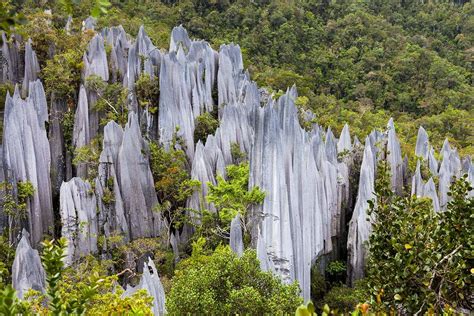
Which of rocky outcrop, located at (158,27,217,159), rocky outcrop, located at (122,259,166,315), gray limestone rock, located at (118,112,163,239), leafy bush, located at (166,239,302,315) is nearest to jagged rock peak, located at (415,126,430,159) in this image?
rocky outcrop, located at (158,27,217,159)

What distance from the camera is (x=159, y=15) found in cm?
3319

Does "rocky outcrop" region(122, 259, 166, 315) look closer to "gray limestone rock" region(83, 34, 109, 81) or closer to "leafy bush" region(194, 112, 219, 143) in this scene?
"leafy bush" region(194, 112, 219, 143)

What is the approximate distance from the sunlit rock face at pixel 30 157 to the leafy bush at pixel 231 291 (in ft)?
26.4

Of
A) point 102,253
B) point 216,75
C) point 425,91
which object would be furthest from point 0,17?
point 425,91

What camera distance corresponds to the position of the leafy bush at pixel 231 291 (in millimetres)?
8336

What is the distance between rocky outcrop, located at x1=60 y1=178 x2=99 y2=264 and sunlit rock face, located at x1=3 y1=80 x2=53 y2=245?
4.35 feet

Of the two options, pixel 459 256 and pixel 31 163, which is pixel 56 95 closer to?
pixel 31 163

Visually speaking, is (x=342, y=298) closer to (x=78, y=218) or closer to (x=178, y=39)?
(x=78, y=218)

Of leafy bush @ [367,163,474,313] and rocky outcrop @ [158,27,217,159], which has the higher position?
rocky outcrop @ [158,27,217,159]

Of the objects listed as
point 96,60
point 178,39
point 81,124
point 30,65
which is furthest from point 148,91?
point 178,39

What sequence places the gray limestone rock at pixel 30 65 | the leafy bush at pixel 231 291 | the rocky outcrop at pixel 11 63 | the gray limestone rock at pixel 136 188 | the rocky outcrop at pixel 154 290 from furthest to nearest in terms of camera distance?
1. the rocky outcrop at pixel 11 63
2. the gray limestone rock at pixel 30 65
3. the gray limestone rock at pixel 136 188
4. the rocky outcrop at pixel 154 290
5. the leafy bush at pixel 231 291

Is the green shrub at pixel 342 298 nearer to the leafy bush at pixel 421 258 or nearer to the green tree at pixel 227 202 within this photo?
the green tree at pixel 227 202

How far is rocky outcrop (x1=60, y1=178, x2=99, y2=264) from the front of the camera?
1448cm

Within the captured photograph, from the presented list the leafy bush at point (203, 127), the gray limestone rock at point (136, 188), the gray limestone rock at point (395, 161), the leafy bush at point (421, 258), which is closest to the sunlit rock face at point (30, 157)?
the gray limestone rock at point (136, 188)
